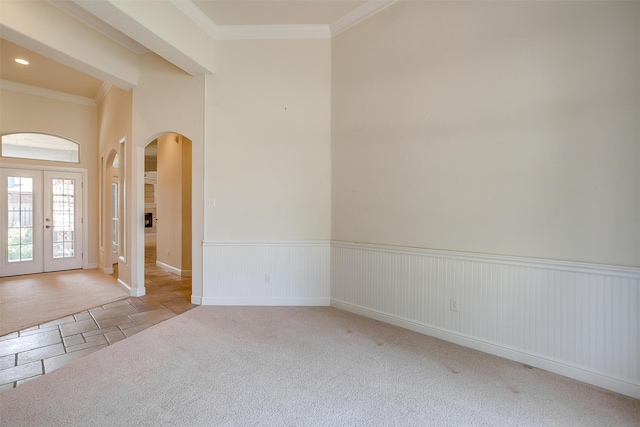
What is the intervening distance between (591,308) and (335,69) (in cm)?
347

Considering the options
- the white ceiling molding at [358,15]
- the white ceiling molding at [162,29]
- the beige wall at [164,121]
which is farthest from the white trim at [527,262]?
the white ceiling molding at [162,29]

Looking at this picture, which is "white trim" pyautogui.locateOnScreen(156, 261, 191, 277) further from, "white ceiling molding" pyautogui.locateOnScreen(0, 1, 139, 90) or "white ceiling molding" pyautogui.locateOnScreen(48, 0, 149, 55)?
"white ceiling molding" pyautogui.locateOnScreen(48, 0, 149, 55)

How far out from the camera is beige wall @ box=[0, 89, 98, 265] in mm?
5234

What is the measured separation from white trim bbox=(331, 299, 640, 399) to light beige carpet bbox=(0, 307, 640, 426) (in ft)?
0.22

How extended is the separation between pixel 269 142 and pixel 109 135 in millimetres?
3715

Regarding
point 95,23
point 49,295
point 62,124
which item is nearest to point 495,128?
point 95,23

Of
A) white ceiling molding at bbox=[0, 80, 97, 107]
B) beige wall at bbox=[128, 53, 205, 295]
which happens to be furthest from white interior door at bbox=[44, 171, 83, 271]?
beige wall at bbox=[128, 53, 205, 295]

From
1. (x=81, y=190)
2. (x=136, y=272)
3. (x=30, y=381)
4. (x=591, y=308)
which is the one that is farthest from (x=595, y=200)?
(x=81, y=190)

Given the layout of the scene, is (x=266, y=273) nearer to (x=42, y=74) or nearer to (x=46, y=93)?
(x=42, y=74)

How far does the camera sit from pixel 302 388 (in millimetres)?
2033

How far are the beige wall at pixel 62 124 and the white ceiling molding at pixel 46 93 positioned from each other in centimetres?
6

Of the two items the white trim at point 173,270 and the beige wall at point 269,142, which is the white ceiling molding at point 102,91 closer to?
the beige wall at point 269,142

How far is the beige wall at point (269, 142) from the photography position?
372 cm

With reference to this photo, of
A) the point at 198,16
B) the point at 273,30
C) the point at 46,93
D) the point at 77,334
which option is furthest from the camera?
the point at 46,93
